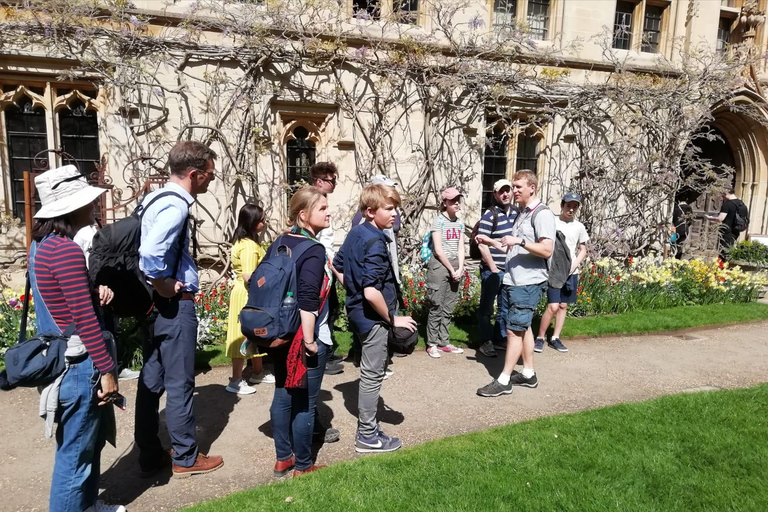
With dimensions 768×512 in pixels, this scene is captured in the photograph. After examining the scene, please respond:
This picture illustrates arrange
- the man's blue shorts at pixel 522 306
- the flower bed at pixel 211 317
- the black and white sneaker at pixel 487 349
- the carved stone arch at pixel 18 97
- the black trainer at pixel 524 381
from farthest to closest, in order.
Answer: the carved stone arch at pixel 18 97 → the black and white sneaker at pixel 487 349 → the flower bed at pixel 211 317 → the black trainer at pixel 524 381 → the man's blue shorts at pixel 522 306

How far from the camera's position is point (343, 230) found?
9180mm

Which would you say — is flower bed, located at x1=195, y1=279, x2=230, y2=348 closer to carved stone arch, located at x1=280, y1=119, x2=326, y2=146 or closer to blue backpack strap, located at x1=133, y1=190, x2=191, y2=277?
blue backpack strap, located at x1=133, y1=190, x2=191, y2=277

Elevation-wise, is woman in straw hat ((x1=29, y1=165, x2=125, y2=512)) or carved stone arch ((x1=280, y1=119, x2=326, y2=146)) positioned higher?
carved stone arch ((x1=280, y1=119, x2=326, y2=146))

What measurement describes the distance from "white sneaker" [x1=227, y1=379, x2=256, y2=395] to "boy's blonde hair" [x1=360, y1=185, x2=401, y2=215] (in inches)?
88.8

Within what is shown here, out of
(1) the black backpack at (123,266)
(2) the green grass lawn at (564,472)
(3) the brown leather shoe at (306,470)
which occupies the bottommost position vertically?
(3) the brown leather shoe at (306,470)

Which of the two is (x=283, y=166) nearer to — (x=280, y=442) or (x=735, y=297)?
(x=280, y=442)

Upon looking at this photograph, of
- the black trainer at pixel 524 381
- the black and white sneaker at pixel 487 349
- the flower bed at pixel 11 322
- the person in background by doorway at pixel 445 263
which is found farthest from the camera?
the black and white sneaker at pixel 487 349

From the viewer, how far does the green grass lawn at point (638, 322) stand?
20.7 ft

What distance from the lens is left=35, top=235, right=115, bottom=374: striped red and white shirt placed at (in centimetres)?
230

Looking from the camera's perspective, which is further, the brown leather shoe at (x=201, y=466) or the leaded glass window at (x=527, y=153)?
the leaded glass window at (x=527, y=153)

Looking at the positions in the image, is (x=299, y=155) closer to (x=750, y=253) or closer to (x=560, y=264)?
(x=560, y=264)

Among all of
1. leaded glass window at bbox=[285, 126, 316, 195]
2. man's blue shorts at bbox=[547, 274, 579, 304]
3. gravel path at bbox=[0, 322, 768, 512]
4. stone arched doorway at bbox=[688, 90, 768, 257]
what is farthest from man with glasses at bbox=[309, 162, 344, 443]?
stone arched doorway at bbox=[688, 90, 768, 257]

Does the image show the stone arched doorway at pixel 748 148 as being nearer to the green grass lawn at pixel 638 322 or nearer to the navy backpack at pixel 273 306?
the green grass lawn at pixel 638 322

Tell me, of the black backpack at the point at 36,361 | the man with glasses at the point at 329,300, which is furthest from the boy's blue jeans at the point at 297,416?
the black backpack at the point at 36,361
